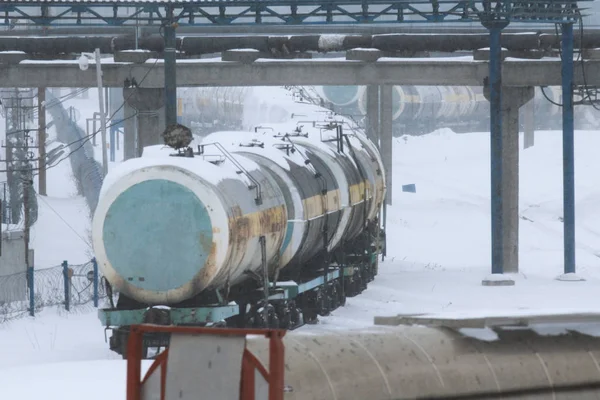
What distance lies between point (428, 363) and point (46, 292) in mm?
26044

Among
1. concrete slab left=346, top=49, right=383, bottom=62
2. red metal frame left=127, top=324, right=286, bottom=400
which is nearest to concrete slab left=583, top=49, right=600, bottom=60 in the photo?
concrete slab left=346, top=49, right=383, bottom=62

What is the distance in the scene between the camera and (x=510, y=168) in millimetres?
34781

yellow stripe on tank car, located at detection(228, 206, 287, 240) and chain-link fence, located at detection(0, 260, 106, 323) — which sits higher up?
yellow stripe on tank car, located at detection(228, 206, 287, 240)

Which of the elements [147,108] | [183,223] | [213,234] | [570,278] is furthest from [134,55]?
[213,234]

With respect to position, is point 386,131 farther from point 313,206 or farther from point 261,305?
point 261,305

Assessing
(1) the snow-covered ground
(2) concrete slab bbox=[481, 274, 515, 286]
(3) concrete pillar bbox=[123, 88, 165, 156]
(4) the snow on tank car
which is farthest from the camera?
(3) concrete pillar bbox=[123, 88, 165, 156]

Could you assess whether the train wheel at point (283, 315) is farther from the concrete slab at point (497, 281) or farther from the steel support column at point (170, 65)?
the concrete slab at point (497, 281)

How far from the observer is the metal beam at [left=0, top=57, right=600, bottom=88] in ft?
116

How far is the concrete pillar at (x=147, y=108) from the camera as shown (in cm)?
3497

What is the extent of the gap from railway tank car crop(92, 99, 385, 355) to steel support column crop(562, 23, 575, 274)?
10124mm

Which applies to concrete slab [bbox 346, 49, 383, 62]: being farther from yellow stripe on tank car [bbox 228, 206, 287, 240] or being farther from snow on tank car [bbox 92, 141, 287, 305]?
snow on tank car [bbox 92, 141, 287, 305]

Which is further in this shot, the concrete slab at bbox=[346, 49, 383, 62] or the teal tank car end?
the concrete slab at bbox=[346, 49, 383, 62]

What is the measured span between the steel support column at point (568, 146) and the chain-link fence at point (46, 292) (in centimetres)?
1138

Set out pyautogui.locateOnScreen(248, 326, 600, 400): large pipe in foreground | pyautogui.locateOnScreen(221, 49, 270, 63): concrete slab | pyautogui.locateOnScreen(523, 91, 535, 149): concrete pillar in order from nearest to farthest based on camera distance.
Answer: pyautogui.locateOnScreen(248, 326, 600, 400): large pipe in foreground
pyautogui.locateOnScreen(221, 49, 270, 63): concrete slab
pyautogui.locateOnScreen(523, 91, 535, 149): concrete pillar
